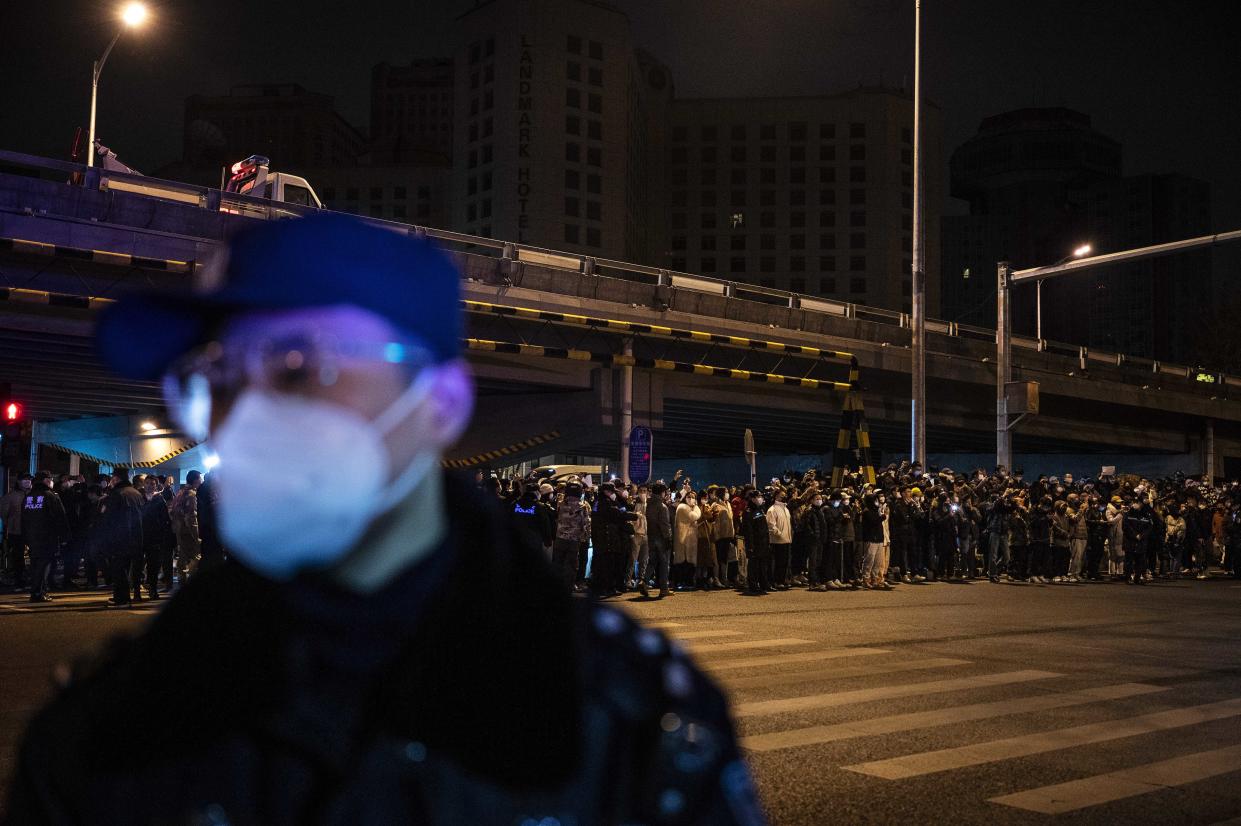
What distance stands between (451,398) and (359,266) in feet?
0.63

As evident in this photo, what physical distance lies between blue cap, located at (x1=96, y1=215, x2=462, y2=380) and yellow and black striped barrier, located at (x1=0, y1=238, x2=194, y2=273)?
2459 cm

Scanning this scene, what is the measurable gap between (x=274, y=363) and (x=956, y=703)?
8.81 metres

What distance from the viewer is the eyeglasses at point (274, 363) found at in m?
1.37

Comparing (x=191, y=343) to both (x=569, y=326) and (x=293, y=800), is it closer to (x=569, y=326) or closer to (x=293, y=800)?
(x=293, y=800)

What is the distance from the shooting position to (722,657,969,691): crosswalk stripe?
10.3 meters

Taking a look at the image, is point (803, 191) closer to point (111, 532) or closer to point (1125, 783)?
point (111, 532)

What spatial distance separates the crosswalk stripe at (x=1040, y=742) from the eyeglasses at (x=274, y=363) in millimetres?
5980

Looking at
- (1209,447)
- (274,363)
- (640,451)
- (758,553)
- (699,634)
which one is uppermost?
(1209,447)

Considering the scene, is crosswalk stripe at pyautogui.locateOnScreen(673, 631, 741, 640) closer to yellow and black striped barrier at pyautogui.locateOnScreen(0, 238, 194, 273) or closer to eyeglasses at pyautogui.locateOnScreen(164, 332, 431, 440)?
eyeglasses at pyautogui.locateOnScreen(164, 332, 431, 440)

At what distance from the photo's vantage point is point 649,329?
114 feet

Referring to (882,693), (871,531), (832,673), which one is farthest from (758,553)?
(882,693)

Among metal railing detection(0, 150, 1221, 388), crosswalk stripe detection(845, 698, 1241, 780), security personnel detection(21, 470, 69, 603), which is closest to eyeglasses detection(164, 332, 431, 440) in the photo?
crosswalk stripe detection(845, 698, 1241, 780)

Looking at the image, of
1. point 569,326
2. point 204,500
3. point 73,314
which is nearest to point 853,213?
point 569,326

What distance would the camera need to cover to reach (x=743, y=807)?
1.36 metres
